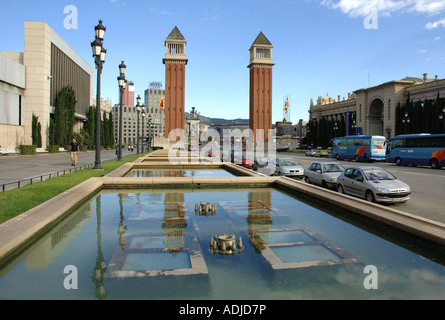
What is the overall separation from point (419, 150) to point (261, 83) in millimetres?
74030

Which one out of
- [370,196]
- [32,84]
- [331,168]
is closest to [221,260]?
[370,196]

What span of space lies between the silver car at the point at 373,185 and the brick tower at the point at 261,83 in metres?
88.2

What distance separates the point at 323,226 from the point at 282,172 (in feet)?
37.7

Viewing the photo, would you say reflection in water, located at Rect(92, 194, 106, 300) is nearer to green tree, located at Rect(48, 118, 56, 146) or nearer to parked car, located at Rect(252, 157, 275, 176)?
parked car, located at Rect(252, 157, 275, 176)

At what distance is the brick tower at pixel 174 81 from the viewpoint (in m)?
93.1

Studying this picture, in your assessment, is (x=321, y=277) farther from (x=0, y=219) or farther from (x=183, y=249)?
(x=0, y=219)

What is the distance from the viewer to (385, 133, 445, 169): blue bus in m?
28.1

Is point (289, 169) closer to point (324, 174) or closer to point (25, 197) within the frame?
point (324, 174)

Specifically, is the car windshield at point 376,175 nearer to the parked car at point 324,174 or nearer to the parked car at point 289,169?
the parked car at point 324,174

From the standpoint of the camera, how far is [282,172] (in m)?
19.4

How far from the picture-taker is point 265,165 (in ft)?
75.3

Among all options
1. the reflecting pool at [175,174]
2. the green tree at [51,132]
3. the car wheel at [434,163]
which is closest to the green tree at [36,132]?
the green tree at [51,132]

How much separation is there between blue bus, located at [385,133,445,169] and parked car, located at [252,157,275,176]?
50.2 feet
